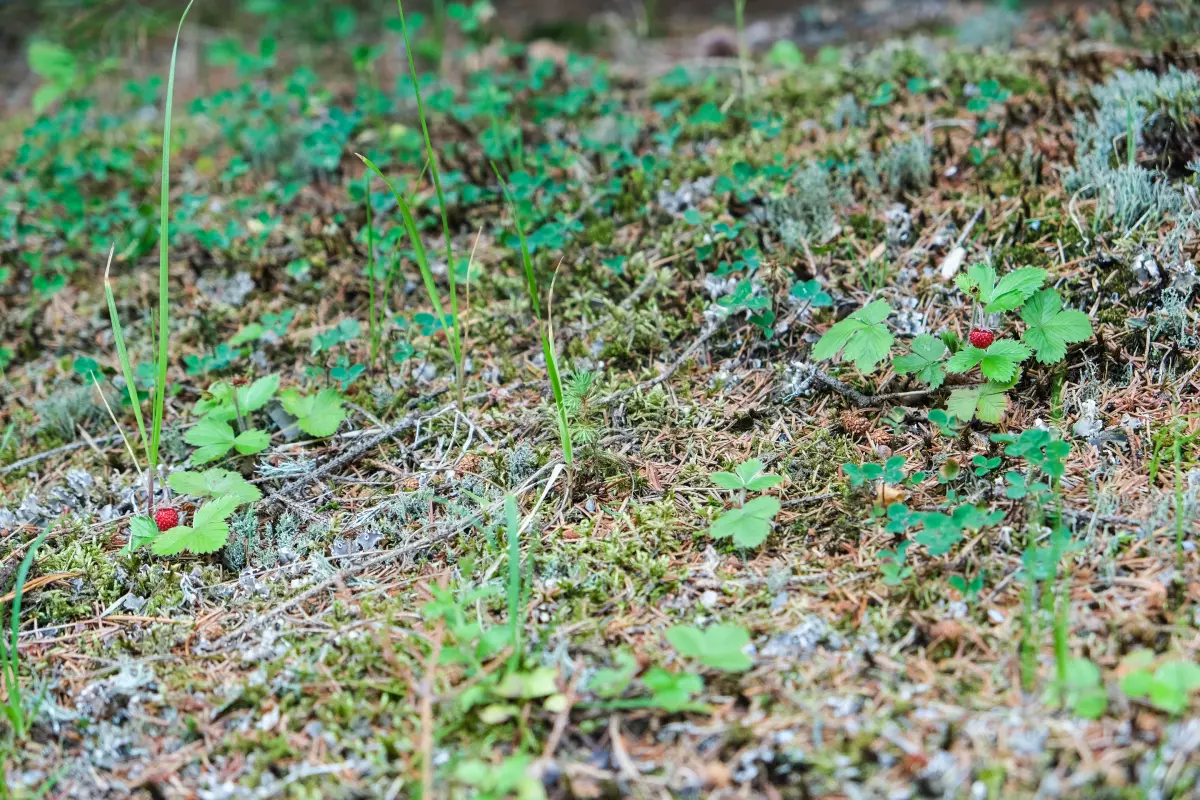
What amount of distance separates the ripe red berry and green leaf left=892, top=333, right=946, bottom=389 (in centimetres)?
234

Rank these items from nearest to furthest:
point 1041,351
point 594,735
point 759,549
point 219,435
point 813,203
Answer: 1. point 594,735
2. point 759,549
3. point 1041,351
4. point 219,435
5. point 813,203

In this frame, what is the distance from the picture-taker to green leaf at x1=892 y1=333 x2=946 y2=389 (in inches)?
114

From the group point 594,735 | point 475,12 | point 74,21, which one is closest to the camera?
point 594,735

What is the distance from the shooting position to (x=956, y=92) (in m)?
4.29

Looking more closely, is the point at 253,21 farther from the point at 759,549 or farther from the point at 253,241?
the point at 759,549

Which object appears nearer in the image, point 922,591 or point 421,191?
point 922,591

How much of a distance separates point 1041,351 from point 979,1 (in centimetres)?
484

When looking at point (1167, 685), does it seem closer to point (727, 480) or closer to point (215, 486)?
point (727, 480)

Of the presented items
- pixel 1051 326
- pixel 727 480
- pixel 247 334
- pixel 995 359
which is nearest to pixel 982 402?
pixel 995 359

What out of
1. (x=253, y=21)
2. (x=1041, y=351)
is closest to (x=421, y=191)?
(x=1041, y=351)

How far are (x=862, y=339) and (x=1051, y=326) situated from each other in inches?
23.5

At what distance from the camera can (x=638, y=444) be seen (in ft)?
10.1

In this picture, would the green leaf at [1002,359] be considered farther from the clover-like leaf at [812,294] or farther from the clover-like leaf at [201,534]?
the clover-like leaf at [201,534]

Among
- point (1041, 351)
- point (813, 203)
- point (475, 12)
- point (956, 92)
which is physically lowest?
point (1041, 351)
